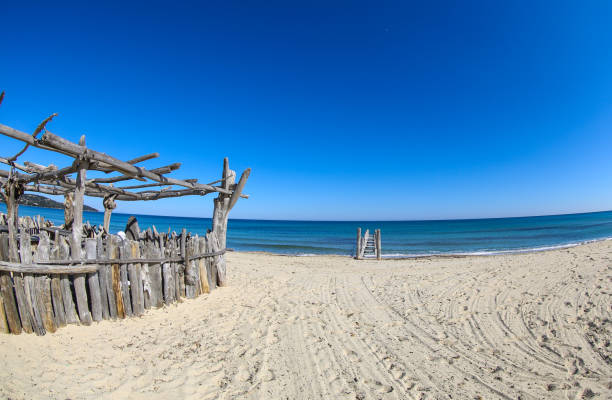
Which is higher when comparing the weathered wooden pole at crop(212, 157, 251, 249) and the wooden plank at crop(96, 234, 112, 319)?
the weathered wooden pole at crop(212, 157, 251, 249)

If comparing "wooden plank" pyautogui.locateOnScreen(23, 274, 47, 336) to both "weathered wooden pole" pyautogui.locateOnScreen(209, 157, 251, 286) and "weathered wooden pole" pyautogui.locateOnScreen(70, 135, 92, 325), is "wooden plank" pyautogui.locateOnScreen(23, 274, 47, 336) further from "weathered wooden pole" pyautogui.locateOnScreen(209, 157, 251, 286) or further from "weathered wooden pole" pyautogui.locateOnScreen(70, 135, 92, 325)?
"weathered wooden pole" pyautogui.locateOnScreen(209, 157, 251, 286)

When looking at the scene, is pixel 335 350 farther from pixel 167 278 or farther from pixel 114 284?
pixel 114 284

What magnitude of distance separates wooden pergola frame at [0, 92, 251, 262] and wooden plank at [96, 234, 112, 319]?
0.24m

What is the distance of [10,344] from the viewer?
339 cm

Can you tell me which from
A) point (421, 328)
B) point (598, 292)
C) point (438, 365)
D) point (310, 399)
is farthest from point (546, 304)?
point (310, 399)

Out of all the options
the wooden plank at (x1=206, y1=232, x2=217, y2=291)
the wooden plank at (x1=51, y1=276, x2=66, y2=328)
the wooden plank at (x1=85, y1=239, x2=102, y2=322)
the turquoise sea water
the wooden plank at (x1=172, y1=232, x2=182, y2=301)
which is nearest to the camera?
the wooden plank at (x1=51, y1=276, x2=66, y2=328)

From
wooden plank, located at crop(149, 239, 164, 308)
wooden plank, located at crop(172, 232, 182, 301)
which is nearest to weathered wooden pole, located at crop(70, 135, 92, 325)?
wooden plank, located at crop(149, 239, 164, 308)

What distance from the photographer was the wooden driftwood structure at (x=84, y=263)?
3664 mm

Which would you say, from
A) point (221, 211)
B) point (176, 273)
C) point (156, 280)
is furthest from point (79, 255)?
point (221, 211)

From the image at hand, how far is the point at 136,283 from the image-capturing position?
4832 mm

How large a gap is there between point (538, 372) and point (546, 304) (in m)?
3.29

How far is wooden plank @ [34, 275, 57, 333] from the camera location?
3768 mm

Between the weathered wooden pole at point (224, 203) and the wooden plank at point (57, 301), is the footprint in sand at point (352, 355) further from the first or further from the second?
the weathered wooden pole at point (224, 203)

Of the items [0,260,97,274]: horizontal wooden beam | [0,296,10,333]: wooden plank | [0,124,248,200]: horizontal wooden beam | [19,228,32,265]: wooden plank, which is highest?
[0,124,248,200]: horizontal wooden beam
